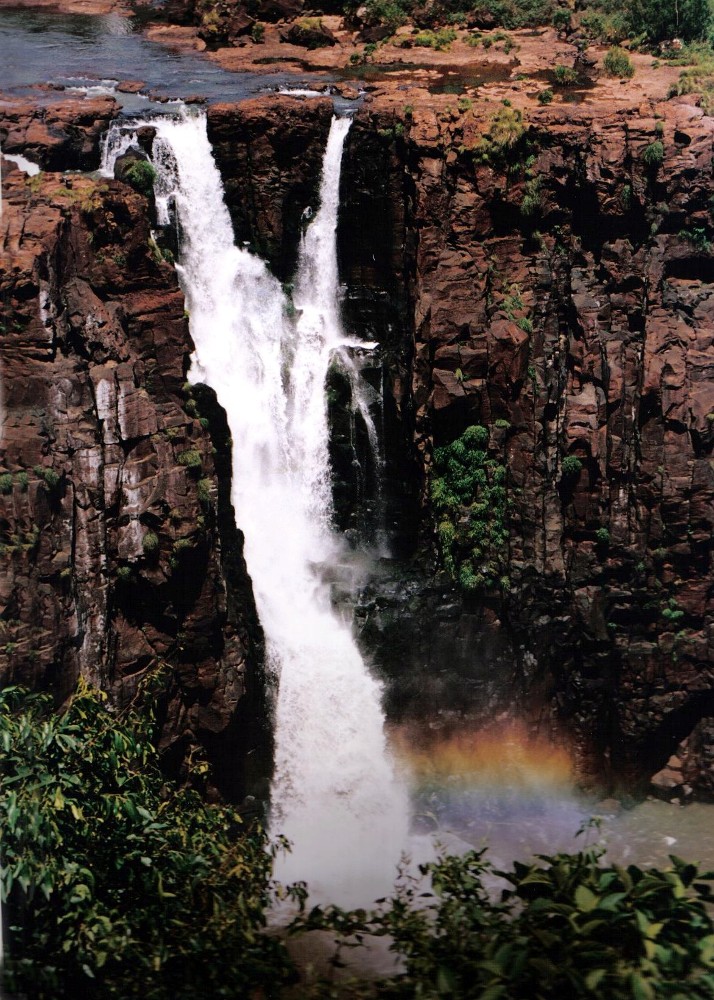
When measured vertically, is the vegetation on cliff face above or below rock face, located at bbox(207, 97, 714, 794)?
above

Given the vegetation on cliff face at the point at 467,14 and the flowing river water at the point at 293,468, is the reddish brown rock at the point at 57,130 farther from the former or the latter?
the vegetation on cliff face at the point at 467,14

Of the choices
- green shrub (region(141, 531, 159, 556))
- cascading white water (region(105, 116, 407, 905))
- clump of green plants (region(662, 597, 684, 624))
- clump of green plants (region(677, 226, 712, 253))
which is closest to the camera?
green shrub (region(141, 531, 159, 556))

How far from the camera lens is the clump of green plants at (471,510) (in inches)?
599

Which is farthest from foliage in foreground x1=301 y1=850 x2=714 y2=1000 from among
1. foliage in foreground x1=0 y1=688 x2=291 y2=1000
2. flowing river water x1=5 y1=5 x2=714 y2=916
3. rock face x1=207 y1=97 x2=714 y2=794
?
rock face x1=207 y1=97 x2=714 y2=794

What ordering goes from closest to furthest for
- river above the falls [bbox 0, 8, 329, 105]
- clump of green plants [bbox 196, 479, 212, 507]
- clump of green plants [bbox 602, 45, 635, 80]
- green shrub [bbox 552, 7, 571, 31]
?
clump of green plants [bbox 196, 479, 212, 507]
river above the falls [bbox 0, 8, 329, 105]
clump of green plants [bbox 602, 45, 635, 80]
green shrub [bbox 552, 7, 571, 31]

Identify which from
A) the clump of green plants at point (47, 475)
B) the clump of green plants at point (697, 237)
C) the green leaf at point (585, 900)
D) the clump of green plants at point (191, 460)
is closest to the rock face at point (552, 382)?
the clump of green plants at point (697, 237)

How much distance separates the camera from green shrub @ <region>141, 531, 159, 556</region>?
1288 centimetres

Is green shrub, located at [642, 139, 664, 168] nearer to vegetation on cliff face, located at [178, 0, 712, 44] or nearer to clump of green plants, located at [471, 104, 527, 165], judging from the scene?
clump of green plants, located at [471, 104, 527, 165]

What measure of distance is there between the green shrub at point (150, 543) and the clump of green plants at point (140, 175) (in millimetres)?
5343

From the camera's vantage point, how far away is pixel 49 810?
287 inches

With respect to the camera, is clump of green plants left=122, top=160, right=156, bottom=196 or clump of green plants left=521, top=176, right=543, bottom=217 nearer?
clump of green plants left=122, top=160, right=156, bottom=196

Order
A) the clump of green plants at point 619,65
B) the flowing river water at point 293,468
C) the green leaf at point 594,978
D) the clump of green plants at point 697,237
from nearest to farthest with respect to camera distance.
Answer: the green leaf at point 594,978 < the flowing river water at point 293,468 < the clump of green plants at point 697,237 < the clump of green plants at point 619,65

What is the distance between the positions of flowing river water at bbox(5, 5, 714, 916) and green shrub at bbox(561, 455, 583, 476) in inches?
121

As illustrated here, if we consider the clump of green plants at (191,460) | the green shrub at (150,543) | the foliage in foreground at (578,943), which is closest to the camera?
the foliage in foreground at (578,943)
